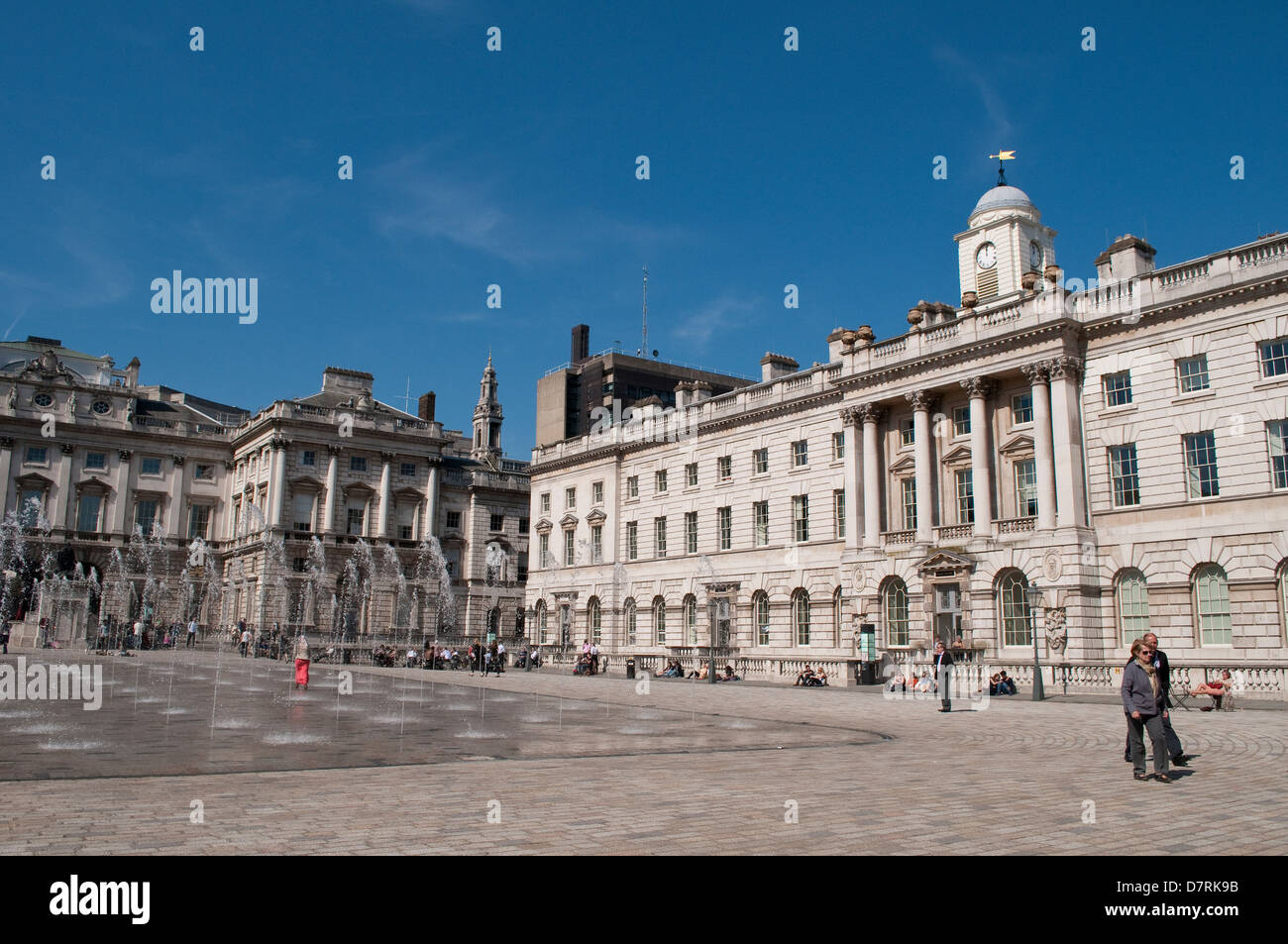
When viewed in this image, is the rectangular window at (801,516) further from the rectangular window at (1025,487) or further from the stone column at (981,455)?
the rectangular window at (1025,487)

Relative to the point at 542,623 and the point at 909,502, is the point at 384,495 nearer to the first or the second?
the point at 542,623

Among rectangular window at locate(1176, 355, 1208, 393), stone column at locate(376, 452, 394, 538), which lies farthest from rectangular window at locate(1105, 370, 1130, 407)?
stone column at locate(376, 452, 394, 538)

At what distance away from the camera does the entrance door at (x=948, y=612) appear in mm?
40656

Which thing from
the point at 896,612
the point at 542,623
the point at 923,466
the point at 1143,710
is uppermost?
the point at 923,466

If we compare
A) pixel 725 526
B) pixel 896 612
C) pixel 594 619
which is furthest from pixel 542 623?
pixel 896 612

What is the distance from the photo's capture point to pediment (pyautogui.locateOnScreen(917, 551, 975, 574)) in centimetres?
4009

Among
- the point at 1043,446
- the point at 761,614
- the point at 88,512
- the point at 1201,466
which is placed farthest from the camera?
the point at 88,512

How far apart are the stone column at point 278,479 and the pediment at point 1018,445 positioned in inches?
2184

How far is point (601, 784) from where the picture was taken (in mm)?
11422

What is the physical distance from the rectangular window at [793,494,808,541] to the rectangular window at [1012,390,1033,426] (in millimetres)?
11648

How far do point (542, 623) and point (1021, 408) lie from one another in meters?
36.0

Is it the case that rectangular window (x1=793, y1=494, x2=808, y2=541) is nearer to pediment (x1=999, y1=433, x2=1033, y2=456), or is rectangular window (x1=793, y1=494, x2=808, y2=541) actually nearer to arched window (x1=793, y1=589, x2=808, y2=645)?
arched window (x1=793, y1=589, x2=808, y2=645)

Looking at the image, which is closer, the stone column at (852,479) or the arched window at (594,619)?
the stone column at (852,479)

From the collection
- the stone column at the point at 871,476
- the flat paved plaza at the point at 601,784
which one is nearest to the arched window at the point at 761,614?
the stone column at the point at 871,476
